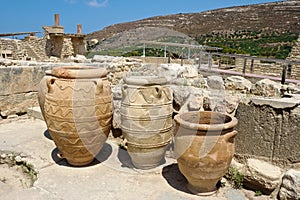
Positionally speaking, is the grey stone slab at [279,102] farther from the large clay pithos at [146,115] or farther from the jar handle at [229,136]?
the large clay pithos at [146,115]

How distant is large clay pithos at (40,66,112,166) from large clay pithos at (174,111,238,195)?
0.83 metres

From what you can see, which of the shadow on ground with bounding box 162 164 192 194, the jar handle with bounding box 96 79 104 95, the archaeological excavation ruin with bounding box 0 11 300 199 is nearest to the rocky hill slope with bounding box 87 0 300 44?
the archaeological excavation ruin with bounding box 0 11 300 199

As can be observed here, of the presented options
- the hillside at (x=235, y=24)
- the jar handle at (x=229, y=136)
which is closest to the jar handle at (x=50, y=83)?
the jar handle at (x=229, y=136)

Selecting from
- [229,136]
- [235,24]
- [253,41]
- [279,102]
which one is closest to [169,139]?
[229,136]

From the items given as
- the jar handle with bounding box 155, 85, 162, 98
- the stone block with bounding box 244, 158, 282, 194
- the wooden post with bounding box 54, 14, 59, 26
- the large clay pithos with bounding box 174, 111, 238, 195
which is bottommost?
the stone block with bounding box 244, 158, 282, 194

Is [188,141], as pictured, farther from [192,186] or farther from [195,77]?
[195,77]

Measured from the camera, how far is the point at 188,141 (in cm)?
242

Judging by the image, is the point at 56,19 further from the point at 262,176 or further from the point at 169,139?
the point at 262,176

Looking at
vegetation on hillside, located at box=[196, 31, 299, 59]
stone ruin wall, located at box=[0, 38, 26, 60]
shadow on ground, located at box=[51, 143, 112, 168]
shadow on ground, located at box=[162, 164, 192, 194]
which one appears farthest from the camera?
vegetation on hillside, located at box=[196, 31, 299, 59]

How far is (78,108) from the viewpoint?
8.96ft

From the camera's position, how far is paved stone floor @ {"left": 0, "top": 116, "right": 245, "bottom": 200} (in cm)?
253

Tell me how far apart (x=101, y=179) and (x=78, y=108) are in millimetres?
748

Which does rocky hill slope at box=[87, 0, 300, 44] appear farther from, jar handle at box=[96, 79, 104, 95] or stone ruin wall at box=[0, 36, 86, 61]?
jar handle at box=[96, 79, 104, 95]

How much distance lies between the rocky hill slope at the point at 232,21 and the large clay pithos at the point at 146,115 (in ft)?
101
